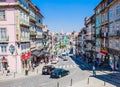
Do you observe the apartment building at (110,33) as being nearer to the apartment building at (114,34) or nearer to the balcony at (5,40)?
the apartment building at (114,34)

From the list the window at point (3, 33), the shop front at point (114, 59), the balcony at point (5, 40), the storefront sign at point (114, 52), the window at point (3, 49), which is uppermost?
the window at point (3, 33)

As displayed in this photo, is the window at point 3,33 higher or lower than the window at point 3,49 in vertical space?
higher

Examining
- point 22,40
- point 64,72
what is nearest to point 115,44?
point 64,72

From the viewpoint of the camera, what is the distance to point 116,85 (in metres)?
29.9

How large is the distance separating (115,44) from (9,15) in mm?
21003

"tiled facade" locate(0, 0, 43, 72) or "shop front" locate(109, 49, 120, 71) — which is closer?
"tiled facade" locate(0, 0, 43, 72)

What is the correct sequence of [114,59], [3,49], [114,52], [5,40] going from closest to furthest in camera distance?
[5,40]
[3,49]
[114,52]
[114,59]

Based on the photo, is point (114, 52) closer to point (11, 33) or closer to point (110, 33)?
point (110, 33)

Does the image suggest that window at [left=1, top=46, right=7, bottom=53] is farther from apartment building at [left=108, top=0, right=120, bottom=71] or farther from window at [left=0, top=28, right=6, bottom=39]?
apartment building at [left=108, top=0, right=120, bottom=71]

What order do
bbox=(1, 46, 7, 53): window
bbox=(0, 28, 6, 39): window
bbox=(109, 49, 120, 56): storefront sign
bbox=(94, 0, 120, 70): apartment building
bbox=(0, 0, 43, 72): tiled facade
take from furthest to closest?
bbox=(94, 0, 120, 70): apartment building
bbox=(109, 49, 120, 56): storefront sign
bbox=(1, 46, 7, 53): window
bbox=(0, 28, 6, 39): window
bbox=(0, 0, 43, 72): tiled facade

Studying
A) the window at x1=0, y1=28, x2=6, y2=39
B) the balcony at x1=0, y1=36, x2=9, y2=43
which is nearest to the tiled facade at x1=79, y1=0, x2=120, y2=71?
the balcony at x1=0, y1=36, x2=9, y2=43

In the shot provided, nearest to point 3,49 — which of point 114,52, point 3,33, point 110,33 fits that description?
point 3,33

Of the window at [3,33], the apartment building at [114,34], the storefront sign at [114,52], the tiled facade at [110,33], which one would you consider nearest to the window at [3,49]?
the window at [3,33]

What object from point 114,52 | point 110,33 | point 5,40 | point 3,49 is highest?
point 110,33
